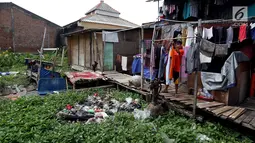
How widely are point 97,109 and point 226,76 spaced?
11.9 feet

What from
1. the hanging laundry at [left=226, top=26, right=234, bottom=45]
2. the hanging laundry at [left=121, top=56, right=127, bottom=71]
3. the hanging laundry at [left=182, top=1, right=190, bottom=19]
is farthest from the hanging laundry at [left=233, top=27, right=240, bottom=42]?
the hanging laundry at [left=121, top=56, right=127, bottom=71]

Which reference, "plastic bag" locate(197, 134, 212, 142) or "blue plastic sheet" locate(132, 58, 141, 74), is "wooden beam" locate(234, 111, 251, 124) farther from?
"blue plastic sheet" locate(132, 58, 141, 74)

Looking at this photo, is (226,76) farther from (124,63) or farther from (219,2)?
(124,63)

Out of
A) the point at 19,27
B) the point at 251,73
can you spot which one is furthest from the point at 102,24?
the point at 251,73

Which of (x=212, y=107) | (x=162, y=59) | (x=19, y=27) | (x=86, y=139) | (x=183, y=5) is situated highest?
(x=19, y=27)

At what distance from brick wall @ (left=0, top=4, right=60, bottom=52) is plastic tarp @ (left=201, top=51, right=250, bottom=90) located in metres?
19.0

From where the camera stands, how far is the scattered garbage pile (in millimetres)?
4609

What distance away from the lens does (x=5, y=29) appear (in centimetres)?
1708

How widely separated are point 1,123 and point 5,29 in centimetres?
1682

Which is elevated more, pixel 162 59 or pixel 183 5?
pixel 183 5

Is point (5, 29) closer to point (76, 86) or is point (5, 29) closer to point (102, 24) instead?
point (102, 24)

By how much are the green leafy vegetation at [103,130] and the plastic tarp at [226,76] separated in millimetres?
1000

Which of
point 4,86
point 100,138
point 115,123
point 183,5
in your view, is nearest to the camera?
point 100,138

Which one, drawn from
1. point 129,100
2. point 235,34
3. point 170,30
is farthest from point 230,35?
point 129,100
